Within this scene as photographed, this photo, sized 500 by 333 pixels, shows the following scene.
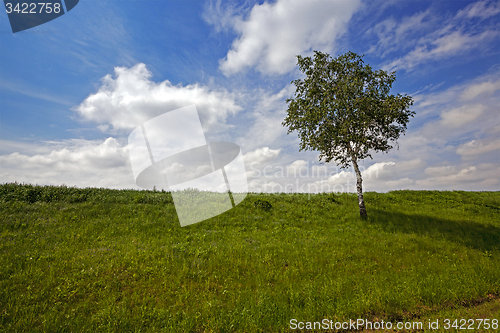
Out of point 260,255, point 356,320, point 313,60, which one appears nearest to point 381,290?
point 356,320

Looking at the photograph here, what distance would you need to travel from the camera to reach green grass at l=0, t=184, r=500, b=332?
823 cm

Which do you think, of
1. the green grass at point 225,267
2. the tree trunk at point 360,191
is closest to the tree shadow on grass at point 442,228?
the green grass at point 225,267

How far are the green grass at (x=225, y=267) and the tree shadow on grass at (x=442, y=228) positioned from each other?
0.13 m

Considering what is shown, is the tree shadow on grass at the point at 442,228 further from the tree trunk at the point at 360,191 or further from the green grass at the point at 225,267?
the tree trunk at the point at 360,191

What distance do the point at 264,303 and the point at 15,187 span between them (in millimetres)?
29086

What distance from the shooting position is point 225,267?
11.8 meters

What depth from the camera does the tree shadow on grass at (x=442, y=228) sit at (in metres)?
17.9

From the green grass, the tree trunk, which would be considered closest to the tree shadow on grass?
the green grass

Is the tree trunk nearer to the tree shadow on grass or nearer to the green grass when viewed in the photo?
the tree shadow on grass

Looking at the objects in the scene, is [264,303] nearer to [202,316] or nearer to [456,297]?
[202,316]

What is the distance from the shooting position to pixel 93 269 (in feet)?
36.8

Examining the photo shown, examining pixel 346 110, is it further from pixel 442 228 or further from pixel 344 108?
pixel 442 228

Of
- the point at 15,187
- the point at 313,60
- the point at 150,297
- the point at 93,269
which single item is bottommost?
the point at 150,297

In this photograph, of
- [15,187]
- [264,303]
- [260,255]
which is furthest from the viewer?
[15,187]
